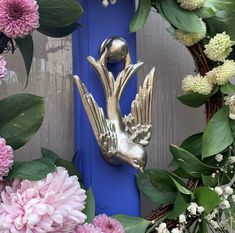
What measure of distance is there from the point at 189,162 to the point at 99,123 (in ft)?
0.47

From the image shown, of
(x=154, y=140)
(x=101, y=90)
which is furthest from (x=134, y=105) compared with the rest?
(x=154, y=140)

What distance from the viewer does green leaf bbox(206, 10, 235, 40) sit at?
803 mm

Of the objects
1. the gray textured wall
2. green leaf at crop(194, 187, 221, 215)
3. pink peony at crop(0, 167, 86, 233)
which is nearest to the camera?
pink peony at crop(0, 167, 86, 233)

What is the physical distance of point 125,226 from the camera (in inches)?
29.7

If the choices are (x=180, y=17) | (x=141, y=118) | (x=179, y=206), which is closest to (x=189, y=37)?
(x=180, y=17)

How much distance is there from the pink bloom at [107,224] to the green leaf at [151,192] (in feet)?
0.32

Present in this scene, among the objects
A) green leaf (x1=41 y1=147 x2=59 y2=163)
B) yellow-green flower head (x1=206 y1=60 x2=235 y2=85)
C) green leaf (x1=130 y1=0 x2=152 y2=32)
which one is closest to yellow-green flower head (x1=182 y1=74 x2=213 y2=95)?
yellow-green flower head (x1=206 y1=60 x2=235 y2=85)

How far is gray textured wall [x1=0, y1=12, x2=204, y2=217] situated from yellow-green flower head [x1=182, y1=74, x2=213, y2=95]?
12 cm

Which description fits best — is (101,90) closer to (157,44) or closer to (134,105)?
(134,105)

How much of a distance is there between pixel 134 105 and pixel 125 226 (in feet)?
0.54

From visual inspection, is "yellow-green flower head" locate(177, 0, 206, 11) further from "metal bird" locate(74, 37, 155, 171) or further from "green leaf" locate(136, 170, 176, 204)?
"green leaf" locate(136, 170, 176, 204)

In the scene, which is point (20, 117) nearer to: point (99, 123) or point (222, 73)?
point (99, 123)

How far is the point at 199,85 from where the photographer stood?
0.79 meters

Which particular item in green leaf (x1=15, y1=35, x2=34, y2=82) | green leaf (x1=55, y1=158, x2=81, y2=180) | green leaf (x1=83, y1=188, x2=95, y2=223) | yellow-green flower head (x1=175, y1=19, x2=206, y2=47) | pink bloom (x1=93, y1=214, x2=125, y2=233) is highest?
yellow-green flower head (x1=175, y1=19, x2=206, y2=47)
